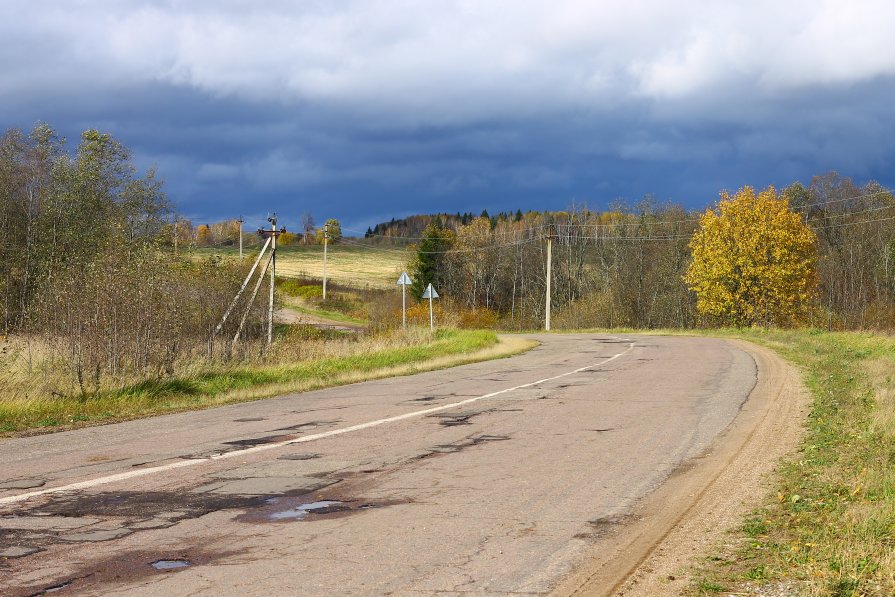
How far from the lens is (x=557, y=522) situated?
6.37 meters

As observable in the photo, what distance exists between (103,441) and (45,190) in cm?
3260

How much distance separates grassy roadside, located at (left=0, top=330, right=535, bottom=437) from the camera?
41.8 ft

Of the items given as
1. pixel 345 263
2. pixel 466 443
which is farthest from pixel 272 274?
pixel 345 263

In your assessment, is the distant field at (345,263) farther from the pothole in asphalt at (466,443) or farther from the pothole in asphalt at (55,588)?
the pothole in asphalt at (55,588)

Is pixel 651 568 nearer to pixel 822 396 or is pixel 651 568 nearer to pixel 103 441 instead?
pixel 103 441

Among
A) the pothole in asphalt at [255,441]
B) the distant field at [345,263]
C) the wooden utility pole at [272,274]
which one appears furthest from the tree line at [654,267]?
the pothole in asphalt at [255,441]

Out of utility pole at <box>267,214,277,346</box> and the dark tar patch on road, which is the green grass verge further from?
utility pole at <box>267,214,277,346</box>

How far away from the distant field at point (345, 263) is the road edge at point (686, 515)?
265ft

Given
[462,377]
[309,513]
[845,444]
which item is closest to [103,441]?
[309,513]

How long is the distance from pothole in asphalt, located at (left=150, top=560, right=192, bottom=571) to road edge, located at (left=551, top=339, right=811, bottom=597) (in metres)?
2.38

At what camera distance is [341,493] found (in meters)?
7.40

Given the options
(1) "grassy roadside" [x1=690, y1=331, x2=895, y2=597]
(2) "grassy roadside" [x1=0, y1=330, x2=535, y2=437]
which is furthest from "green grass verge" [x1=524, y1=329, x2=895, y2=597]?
(2) "grassy roadside" [x1=0, y1=330, x2=535, y2=437]

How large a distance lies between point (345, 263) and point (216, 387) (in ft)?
350

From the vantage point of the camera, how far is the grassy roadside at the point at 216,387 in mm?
12731
